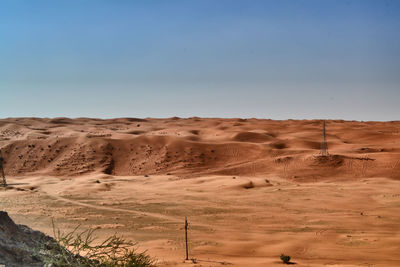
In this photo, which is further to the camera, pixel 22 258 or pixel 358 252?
pixel 358 252

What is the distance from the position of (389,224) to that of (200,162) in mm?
23630

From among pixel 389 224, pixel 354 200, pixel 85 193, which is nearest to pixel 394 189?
pixel 354 200

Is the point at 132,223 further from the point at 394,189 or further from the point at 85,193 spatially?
the point at 394,189

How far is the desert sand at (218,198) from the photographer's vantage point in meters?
13.8

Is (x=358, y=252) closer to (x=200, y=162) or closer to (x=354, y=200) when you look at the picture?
(x=354, y=200)

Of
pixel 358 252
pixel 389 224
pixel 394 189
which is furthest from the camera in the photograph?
pixel 394 189

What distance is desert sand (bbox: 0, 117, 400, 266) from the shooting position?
45.3 feet

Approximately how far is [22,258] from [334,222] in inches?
594

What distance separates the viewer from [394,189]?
25734mm

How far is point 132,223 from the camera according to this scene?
18.1 metres

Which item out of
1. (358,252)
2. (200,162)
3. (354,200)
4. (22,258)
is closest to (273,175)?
(200,162)

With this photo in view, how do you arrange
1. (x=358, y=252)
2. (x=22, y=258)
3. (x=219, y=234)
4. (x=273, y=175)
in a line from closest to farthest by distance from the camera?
1. (x=22, y=258)
2. (x=358, y=252)
3. (x=219, y=234)
4. (x=273, y=175)

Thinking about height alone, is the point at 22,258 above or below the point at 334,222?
above

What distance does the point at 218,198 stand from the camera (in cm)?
2391
